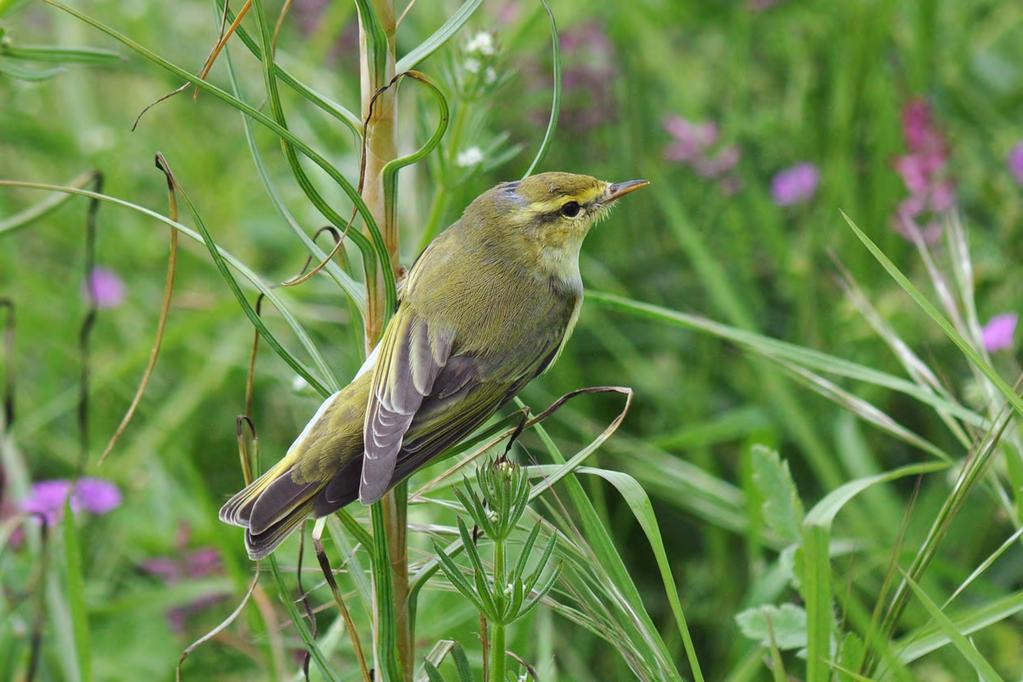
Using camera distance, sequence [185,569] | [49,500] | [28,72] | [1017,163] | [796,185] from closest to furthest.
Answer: [28,72], [49,500], [185,569], [1017,163], [796,185]

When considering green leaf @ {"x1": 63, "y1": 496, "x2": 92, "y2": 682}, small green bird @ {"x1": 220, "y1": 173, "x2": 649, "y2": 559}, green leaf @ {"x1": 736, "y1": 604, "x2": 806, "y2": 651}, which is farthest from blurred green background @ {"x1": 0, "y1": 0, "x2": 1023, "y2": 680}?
green leaf @ {"x1": 63, "y1": 496, "x2": 92, "y2": 682}

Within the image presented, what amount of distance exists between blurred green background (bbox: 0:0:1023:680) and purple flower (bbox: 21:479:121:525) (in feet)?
0.18

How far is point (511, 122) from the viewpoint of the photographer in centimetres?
401

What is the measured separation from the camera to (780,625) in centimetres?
177

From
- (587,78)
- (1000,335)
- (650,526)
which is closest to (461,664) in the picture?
(650,526)

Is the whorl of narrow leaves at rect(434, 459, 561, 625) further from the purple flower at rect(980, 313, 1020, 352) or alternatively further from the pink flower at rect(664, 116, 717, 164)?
the pink flower at rect(664, 116, 717, 164)

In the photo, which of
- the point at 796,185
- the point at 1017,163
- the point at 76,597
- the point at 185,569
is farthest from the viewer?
the point at 796,185

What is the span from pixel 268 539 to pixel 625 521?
177 cm

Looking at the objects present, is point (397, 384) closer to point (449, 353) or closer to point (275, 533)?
point (449, 353)

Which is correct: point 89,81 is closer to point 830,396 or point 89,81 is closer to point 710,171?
point 710,171

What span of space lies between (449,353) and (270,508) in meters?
Answer: 0.38

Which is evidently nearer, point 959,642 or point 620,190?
point 959,642

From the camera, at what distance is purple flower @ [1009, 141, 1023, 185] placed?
3.29 meters

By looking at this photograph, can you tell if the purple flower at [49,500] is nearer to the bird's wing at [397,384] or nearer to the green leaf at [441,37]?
the bird's wing at [397,384]
